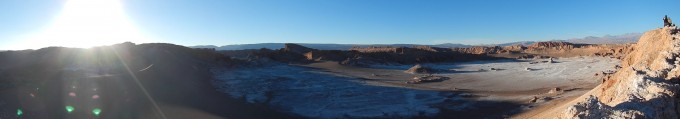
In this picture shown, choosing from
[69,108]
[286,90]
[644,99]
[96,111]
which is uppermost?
[644,99]

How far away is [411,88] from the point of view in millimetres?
21688

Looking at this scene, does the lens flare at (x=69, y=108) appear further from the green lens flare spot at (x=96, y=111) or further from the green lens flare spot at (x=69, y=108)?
the green lens flare spot at (x=96, y=111)

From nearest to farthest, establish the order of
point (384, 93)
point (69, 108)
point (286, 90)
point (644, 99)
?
point (644, 99)
point (69, 108)
point (384, 93)
point (286, 90)

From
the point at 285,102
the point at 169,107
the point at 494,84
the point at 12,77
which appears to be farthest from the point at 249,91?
the point at 494,84

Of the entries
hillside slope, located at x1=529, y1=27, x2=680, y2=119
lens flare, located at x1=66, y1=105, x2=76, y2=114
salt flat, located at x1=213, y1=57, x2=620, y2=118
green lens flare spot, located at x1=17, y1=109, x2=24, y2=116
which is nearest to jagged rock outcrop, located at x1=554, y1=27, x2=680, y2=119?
hillside slope, located at x1=529, y1=27, x2=680, y2=119

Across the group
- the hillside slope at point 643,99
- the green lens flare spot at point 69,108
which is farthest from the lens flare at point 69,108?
the hillside slope at point 643,99

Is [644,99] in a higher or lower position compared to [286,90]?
higher

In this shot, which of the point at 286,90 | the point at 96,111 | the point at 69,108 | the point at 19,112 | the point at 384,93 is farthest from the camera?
the point at 286,90

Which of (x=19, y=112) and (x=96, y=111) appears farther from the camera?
(x=96, y=111)

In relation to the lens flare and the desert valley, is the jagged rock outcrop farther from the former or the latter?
the lens flare

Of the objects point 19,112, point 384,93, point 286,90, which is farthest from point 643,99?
point 286,90

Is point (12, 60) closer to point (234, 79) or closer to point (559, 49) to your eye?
point (234, 79)

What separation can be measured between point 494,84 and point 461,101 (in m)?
6.12

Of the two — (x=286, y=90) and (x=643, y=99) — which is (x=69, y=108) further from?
(x=643, y=99)
